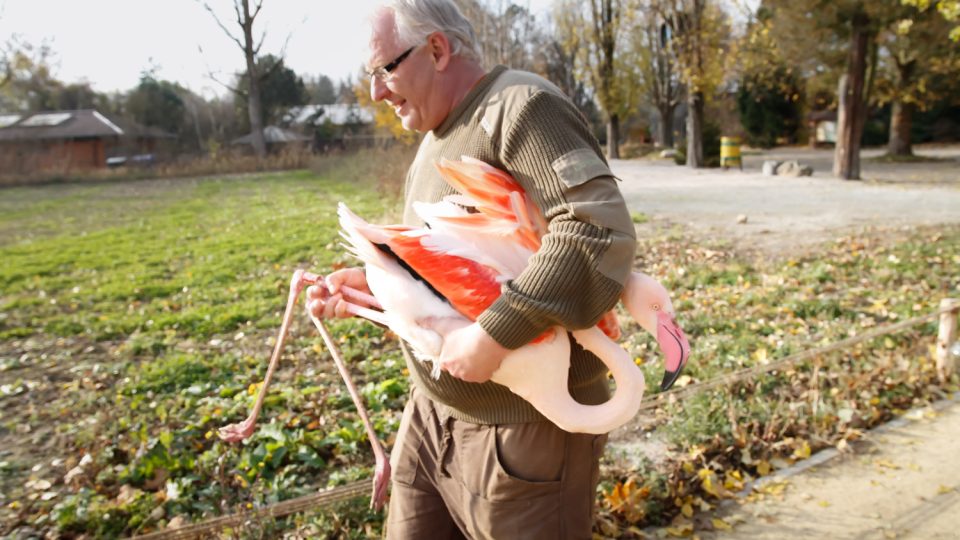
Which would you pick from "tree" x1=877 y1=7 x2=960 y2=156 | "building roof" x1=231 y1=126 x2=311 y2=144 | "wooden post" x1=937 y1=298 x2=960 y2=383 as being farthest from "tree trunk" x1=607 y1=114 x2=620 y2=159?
"wooden post" x1=937 y1=298 x2=960 y2=383

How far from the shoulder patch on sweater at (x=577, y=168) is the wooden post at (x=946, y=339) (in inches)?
163

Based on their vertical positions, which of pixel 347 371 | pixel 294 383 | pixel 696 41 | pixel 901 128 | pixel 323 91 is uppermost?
pixel 323 91

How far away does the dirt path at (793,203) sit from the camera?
1029cm

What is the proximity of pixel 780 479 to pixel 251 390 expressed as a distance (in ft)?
10.7

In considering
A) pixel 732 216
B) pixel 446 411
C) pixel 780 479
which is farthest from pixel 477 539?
pixel 732 216

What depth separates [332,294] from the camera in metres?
2.01

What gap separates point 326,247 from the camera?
10.5 m

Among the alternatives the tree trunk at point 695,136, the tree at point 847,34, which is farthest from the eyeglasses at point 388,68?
the tree trunk at point 695,136

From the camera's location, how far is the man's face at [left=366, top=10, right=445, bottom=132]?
1.77 m

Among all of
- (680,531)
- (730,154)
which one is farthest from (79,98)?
(680,531)

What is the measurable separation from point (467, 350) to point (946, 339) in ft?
14.1

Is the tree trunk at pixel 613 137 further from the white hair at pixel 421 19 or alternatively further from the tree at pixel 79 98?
the tree at pixel 79 98

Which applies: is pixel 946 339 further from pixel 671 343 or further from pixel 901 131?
pixel 901 131

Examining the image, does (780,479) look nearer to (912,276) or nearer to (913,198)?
(912,276)
